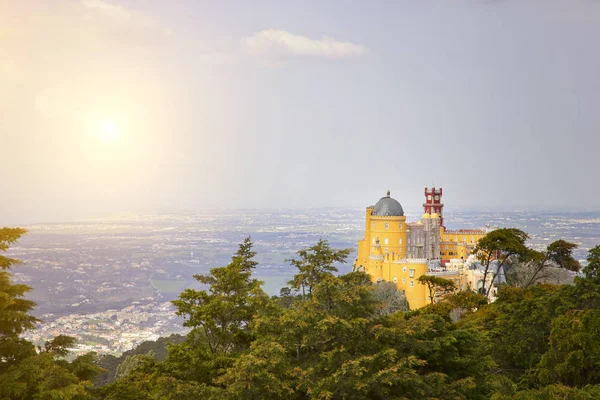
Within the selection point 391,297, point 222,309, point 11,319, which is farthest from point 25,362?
point 391,297

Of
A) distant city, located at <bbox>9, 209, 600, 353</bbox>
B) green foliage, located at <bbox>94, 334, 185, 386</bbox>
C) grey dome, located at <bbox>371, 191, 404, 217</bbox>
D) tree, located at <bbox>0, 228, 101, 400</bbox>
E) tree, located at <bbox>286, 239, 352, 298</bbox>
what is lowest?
green foliage, located at <bbox>94, 334, 185, 386</bbox>

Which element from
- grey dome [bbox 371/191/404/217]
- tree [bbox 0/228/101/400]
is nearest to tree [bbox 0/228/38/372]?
tree [bbox 0/228/101/400]

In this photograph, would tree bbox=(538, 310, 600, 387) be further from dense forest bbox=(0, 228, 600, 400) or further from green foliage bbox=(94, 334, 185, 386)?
green foliage bbox=(94, 334, 185, 386)

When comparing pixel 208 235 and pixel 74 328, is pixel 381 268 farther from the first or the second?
pixel 208 235

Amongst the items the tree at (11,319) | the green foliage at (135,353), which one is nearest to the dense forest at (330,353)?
the tree at (11,319)

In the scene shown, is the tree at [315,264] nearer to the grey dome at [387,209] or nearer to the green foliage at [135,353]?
the green foliage at [135,353]

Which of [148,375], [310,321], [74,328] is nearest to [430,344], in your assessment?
[310,321]
